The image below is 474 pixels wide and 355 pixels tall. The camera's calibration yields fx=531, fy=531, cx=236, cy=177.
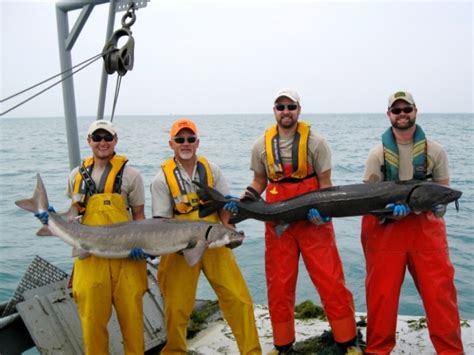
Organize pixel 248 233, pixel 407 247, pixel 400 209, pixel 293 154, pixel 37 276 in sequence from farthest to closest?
pixel 248 233 → pixel 37 276 → pixel 293 154 → pixel 407 247 → pixel 400 209

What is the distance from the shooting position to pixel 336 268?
490cm

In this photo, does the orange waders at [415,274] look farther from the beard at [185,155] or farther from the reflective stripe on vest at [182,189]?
the beard at [185,155]

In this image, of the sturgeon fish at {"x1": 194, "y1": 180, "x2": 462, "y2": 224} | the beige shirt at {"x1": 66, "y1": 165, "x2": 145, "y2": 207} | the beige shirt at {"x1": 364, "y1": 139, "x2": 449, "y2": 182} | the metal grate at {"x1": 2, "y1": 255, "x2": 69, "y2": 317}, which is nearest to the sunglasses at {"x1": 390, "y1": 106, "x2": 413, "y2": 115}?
the beige shirt at {"x1": 364, "y1": 139, "x2": 449, "y2": 182}

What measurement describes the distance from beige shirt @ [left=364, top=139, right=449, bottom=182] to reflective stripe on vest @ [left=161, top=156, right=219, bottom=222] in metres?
1.51

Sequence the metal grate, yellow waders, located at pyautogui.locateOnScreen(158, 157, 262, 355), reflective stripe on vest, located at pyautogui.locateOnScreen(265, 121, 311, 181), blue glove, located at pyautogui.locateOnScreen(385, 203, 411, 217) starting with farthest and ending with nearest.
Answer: the metal grate, reflective stripe on vest, located at pyautogui.locateOnScreen(265, 121, 311, 181), yellow waders, located at pyautogui.locateOnScreen(158, 157, 262, 355), blue glove, located at pyautogui.locateOnScreen(385, 203, 411, 217)

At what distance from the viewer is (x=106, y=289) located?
4.59 meters

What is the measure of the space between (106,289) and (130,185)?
934mm

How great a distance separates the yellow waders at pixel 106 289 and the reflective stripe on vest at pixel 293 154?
1.45m

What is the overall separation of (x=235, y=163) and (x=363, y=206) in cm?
2668

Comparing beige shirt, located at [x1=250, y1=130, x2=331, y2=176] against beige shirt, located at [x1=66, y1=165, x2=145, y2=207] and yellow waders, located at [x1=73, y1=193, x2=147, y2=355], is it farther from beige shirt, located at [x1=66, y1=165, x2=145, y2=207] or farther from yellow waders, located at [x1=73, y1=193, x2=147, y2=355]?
yellow waders, located at [x1=73, y1=193, x2=147, y2=355]

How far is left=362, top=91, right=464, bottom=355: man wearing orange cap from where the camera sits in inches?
183

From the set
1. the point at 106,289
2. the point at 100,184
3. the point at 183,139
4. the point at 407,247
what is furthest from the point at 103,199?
the point at 407,247

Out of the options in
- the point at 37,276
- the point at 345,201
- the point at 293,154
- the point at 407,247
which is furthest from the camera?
the point at 37,276

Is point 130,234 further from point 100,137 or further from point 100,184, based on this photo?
point 100,137
